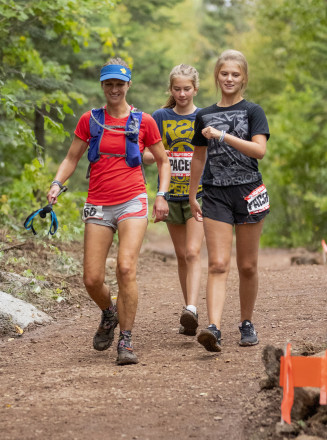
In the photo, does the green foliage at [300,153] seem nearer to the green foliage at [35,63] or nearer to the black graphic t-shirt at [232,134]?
the green foliage at [35,63]

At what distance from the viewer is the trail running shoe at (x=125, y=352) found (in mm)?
5435

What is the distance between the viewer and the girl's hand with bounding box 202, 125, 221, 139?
520 centimetres

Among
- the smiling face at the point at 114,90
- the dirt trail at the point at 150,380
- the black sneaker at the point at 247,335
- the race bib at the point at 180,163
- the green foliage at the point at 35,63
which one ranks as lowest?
the dirt trail at the point at 150,380

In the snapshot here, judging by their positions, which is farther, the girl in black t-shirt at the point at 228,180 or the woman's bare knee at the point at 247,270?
the woman's bare knee at the point at 247,270

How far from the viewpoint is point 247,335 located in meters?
5.87

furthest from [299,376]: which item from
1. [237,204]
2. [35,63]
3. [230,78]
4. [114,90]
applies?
[35,63]

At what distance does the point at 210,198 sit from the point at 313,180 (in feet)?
60.4

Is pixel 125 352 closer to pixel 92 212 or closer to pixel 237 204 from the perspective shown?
pixel 92 212

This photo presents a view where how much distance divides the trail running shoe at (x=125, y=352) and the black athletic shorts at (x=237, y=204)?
1122 millimetres

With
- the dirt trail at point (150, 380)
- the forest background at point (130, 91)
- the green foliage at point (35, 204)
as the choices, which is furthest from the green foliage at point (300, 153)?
the dirt trail at point (150, 380)

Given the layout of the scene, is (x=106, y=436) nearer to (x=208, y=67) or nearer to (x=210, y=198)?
(x=210, y=198)

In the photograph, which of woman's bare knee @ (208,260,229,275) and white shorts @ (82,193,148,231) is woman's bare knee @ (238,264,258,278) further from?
white shorts @ (82,193,148,231)

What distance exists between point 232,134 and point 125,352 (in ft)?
5.98

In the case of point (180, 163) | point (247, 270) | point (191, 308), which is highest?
point (180, 163)
